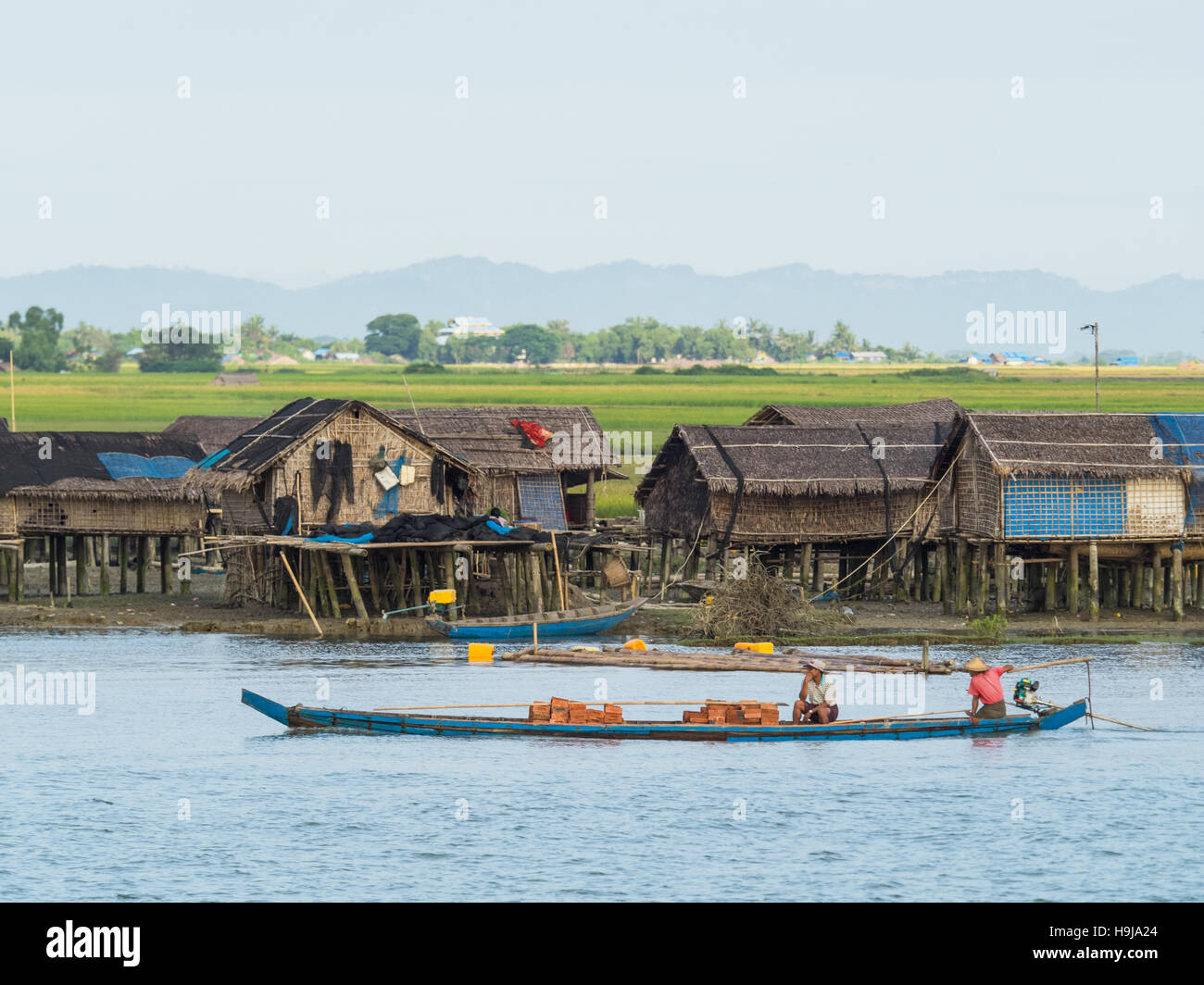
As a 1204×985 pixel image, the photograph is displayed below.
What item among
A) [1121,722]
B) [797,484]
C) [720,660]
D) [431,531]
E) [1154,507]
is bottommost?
[1121,722]

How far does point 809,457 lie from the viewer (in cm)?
4825

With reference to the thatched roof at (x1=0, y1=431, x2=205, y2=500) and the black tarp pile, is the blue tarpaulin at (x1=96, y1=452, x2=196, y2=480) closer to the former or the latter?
the thatched roof at (x1=0, y1=431, x2=205, y2=500)

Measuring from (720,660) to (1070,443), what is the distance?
42.9ft

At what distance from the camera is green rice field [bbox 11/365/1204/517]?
108 meters

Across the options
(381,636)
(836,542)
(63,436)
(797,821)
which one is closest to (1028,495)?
(836,542)

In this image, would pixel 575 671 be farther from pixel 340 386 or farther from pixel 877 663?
pixel 340 386

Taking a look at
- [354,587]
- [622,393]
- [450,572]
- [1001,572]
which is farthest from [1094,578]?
[622,393]

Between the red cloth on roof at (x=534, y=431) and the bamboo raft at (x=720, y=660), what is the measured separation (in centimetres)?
1650

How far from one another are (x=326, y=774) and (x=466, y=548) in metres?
15.2

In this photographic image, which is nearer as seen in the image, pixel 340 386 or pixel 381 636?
pixel 381 636

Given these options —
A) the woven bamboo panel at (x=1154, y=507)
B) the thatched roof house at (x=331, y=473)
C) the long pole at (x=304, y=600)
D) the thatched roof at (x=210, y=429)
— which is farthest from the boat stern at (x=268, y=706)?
the thatched roof at (x=210, y=429)

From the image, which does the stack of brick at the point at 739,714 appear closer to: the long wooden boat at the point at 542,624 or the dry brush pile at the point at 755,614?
the dry brush pile at the point at 755,614

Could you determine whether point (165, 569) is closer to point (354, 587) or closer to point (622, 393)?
point (354, 587)
